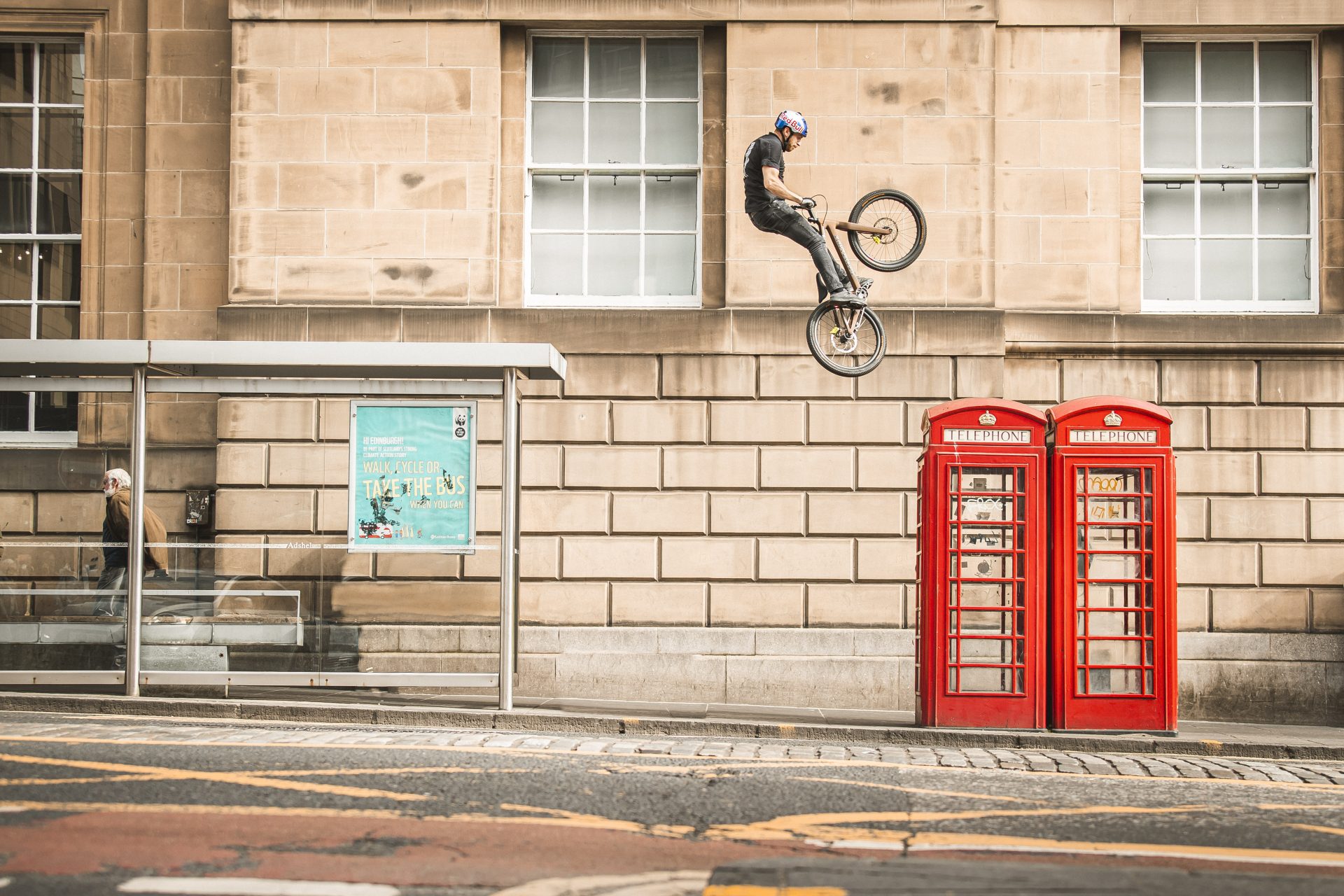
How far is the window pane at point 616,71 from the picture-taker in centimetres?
1368

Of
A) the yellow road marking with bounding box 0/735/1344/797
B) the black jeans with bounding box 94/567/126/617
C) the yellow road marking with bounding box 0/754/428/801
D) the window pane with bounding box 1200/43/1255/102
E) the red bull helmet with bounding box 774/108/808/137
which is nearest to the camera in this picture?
the yellow road marking with bounding box 0/754/428/801

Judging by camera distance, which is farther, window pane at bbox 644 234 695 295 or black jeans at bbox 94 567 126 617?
window pane at bbox 644 234 695 295

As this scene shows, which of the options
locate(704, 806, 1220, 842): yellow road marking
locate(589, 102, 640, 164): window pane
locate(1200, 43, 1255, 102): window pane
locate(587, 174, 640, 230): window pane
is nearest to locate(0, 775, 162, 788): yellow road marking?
locate(704, 806, 1220, 842): yellow road marking

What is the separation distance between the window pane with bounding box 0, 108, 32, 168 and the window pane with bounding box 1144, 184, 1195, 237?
11.5 m

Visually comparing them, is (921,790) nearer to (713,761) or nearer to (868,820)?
(868,820)

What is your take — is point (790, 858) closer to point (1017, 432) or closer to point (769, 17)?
point (1017, 432)

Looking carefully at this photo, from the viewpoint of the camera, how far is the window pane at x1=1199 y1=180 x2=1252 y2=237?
13836mm

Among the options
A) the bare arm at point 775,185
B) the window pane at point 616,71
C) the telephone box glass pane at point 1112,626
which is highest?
the window pane at point 616,71

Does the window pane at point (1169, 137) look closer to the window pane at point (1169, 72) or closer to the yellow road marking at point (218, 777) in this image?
the window pane at point (1169, 72)

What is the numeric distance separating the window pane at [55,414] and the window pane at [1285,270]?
1204cm

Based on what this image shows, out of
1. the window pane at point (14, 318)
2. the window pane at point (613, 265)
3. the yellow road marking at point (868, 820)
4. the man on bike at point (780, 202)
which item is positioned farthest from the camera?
the window pane at point (14, 318)

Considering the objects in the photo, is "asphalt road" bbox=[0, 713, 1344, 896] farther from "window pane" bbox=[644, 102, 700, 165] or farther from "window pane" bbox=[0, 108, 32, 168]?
"window pane" bbox=[0, 108, 32, 168]

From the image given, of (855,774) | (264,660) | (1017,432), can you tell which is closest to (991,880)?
(855,774)

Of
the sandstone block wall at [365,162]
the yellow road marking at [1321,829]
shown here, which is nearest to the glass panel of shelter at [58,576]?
the sandstone block wall at [365,162]
